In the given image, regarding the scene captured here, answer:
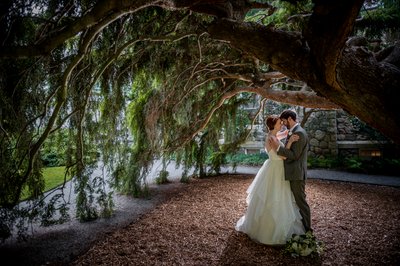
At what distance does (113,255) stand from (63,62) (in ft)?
9.63

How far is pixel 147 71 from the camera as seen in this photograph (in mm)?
5059

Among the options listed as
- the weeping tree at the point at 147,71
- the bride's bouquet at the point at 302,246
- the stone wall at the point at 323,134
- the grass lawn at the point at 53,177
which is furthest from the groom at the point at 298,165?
the stone wall at the point at 323,134

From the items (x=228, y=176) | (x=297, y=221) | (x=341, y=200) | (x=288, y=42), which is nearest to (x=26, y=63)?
(x=288, y=42)

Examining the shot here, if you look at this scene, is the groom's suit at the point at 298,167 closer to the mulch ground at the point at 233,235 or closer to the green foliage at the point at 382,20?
the mulch ground at the point at 233,235

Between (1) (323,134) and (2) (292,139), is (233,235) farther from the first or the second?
(1) (323,134)

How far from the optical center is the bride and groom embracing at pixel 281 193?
3.88 m

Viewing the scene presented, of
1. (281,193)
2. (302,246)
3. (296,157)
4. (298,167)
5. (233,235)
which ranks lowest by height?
(233,235)

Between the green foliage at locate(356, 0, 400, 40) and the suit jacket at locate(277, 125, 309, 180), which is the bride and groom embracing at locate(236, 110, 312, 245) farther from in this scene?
the green foliage at locate(356, 0, 400, 40)

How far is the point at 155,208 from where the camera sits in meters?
6.34

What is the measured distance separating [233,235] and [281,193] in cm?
A: 111

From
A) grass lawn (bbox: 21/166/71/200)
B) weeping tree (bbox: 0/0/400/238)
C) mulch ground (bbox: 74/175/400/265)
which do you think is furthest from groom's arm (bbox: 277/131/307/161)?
grass lawn (bbox: 21/166/71/200)

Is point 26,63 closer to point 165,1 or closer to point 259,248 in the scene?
point 165,1

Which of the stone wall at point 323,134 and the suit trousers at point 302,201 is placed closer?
the suit trousers at point 302,201

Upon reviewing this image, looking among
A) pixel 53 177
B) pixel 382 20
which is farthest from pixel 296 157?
pixel 53 177
